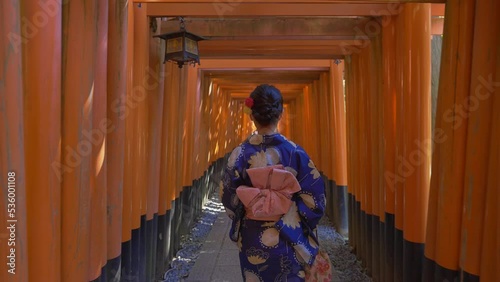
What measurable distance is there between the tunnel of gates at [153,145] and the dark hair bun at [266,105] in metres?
0.99

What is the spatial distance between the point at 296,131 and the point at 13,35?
15750mm

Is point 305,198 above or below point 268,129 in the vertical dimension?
below

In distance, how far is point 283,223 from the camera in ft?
7.98

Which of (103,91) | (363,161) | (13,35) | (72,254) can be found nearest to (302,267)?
(72,254)

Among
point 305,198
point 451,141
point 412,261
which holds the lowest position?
point 412,261

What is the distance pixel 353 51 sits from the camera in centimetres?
606

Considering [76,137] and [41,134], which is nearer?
[41,134]

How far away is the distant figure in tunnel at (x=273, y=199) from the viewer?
2400 mm

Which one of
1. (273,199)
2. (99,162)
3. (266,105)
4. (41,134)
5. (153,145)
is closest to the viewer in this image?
(41,134)

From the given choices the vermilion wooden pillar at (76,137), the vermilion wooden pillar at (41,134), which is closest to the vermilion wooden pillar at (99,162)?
the vermilion wooden pillar at (76,137)

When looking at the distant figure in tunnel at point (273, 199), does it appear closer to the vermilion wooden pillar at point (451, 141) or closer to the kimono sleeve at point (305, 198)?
the kimono sleeve at point (305, 198)

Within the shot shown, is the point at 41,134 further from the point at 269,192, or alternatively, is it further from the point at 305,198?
the point at 305,198

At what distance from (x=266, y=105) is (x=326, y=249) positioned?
15.6ft

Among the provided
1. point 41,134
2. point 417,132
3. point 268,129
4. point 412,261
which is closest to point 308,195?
point 268,129
